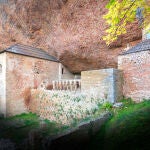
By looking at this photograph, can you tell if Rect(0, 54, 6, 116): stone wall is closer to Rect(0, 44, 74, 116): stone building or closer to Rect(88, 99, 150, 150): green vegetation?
Rect(0, 44, 74, 116): stone building

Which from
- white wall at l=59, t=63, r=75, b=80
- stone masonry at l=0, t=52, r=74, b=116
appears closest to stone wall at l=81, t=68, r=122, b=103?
stone masonry at l=0, t=52, r=74, b=116

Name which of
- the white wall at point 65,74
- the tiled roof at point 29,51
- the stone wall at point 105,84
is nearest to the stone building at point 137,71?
the stone wall at point 105,84

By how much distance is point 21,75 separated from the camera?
529 inches

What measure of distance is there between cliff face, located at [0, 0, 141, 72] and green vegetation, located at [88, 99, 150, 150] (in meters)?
5.29

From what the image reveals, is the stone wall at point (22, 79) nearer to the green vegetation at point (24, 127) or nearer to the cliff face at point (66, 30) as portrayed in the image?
the green vegetation at point (24, 127)

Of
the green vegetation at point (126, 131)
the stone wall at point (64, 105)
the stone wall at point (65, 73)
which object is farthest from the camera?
the stone wall at point (65, 73)

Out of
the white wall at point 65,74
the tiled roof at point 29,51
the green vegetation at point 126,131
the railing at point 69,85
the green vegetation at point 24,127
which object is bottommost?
the green vegetation at point 24,127

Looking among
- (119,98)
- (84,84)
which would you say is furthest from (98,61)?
(119,98)

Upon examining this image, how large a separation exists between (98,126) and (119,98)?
2.32 meters

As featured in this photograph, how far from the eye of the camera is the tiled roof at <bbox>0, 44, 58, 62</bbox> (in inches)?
521

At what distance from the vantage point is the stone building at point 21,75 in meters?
12.6

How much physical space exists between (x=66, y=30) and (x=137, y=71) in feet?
22.4

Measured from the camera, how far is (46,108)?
11.9 metres

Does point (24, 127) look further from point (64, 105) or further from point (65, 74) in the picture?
point (65, 74)
